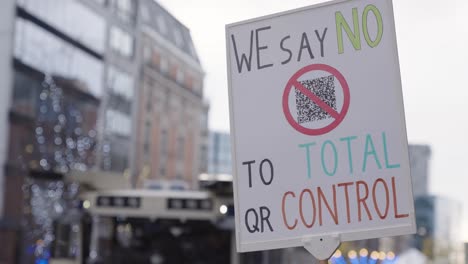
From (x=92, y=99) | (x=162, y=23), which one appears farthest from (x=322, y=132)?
(x=92, y=99)

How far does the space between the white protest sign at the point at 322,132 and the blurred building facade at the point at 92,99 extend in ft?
65.3

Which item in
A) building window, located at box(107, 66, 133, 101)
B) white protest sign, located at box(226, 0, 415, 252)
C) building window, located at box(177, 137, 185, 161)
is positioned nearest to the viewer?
white protest sign, located at box(226, 0, 415, 252)

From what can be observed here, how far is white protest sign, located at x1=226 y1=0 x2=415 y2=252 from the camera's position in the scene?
3.29 m

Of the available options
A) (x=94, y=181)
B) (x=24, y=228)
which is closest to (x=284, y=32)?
(x=94, y=181)

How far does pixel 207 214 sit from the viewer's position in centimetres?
1424

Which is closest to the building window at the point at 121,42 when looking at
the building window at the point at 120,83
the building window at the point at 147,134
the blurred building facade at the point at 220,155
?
the building window at the point at 120,83

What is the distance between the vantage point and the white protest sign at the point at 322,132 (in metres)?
3.29

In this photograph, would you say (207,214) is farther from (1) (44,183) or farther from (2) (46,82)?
(2) (46,82)

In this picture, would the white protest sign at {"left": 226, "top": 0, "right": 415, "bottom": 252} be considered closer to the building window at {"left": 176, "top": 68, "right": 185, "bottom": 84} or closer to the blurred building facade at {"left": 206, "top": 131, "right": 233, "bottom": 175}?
the building window at {"left": 176, "top": 68, "right": 185, "bottom": 84}

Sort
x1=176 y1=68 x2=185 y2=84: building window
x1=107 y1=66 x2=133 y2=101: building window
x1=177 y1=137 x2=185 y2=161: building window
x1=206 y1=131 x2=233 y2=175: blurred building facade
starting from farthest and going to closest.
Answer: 1. x1=206 y1=131 x2=233 y2=175: blurred building facade
2. x1=177 y1=137 x2=185 y2=161: building window
3. x1=107 y1=66 x2=133 y2=101: building window
4. x1=176 y1=68 x2=185 y2=84: building window

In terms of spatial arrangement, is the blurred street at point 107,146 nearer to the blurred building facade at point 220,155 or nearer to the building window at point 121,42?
the building window at point 121,42

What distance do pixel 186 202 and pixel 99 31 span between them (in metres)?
19.1

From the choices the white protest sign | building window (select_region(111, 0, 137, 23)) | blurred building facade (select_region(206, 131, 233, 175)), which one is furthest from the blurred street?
blurred building facade (select_region(206, 131, 233, 175))

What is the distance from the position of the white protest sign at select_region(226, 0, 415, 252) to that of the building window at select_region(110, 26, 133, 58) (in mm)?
30041
